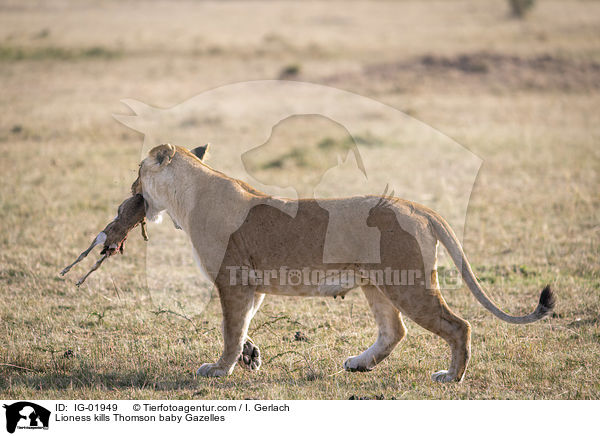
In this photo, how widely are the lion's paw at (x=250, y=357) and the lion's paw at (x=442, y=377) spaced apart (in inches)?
59.2

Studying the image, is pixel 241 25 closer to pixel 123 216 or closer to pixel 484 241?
pixel 484 241

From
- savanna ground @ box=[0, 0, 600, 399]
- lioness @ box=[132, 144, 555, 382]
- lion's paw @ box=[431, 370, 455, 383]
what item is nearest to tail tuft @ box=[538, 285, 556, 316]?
lioness @ box=[132, 144, 555, 382]

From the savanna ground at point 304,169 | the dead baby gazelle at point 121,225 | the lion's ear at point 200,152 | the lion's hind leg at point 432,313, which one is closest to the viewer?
the lion's hind leg at point 432,313

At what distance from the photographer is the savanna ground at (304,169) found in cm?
590

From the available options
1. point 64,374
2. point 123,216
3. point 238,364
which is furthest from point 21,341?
point 238,364

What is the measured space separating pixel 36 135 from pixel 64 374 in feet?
41.3

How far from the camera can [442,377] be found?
568 centimetres

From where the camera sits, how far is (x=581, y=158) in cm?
1514
